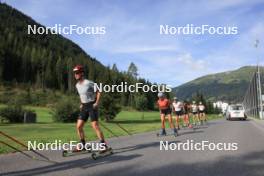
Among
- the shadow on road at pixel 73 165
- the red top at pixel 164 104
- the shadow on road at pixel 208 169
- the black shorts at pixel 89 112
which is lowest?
the shadow on road at pixel 208 169

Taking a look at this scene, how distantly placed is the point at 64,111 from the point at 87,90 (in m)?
33.4

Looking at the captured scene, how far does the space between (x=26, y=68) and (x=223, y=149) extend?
15282cm

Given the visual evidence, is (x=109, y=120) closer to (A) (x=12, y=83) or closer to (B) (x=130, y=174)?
(B) (x=130, y=174)

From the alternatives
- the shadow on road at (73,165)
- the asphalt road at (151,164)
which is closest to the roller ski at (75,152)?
the asphalt road at (151,164)

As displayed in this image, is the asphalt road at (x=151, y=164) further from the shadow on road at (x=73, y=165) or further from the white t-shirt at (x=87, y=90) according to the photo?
the white t-shirt at (x=87, y=90)

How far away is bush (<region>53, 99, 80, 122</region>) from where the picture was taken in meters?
42.5

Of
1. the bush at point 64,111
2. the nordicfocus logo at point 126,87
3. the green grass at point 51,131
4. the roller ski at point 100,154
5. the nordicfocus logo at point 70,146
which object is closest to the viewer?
the roller ski at point 100,154

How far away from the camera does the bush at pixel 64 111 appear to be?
42.5m

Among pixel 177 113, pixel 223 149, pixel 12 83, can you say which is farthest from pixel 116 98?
pixel 12 83

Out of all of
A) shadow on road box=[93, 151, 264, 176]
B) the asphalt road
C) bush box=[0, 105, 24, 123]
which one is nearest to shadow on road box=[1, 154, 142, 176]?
the asphalt road

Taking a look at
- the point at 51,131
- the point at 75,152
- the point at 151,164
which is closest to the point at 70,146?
the point at 75,152

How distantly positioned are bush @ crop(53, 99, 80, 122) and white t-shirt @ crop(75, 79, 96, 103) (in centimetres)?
3313

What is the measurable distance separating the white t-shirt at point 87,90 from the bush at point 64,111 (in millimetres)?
33131

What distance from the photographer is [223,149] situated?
11.0 m
